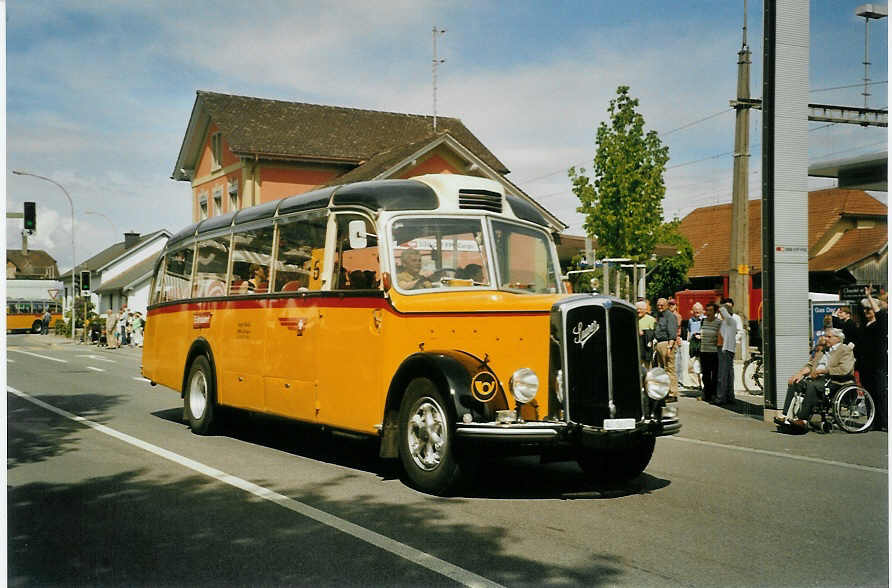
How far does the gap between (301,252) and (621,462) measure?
389 cm

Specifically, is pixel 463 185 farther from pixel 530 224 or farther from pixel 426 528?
pixel 426 528

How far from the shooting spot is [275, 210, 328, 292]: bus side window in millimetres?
9578

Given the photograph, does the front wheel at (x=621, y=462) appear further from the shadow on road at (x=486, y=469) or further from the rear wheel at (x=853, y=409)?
the rear wheel at (x=853, y=409)

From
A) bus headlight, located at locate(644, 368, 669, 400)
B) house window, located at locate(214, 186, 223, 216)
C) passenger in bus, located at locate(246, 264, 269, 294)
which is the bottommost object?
bus headlight, located at locate(644, 368, 669, 400)

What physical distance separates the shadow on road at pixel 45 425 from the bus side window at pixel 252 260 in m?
2.59

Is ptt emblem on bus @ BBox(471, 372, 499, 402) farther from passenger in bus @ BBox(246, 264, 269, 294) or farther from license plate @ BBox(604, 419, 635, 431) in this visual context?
passenger in bus @ BBox(246, 264, 269, 294)

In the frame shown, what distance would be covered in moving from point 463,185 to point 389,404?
227cm

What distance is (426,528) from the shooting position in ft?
21.3

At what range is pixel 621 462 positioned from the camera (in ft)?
28.1

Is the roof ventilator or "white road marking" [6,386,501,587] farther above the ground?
the roof ventilator

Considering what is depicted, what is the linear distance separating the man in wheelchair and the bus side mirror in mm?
7072

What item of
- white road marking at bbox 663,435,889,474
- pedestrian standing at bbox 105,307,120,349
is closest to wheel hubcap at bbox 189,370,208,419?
white road marking at bbox 663,435,889,474

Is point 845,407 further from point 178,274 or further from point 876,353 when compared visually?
point 178,274

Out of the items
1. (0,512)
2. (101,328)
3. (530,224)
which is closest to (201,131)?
(101,328)
